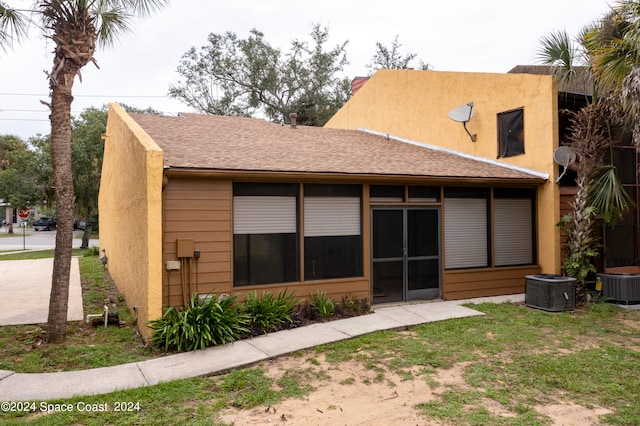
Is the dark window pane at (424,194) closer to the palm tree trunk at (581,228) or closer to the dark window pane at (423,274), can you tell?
the dark window pane at (423,274)

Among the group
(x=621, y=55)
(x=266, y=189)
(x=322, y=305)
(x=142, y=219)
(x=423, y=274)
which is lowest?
(x=322, y=305)

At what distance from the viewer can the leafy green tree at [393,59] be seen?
2914cm

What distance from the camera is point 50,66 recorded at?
19.9 feet

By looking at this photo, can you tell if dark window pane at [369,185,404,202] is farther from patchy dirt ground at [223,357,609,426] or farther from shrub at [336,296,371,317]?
patchy dirt ground at [223,357,609,426]

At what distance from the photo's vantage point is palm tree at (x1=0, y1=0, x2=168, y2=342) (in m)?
5.96

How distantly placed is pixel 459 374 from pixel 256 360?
8.09 feet

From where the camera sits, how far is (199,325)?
566 centimetres

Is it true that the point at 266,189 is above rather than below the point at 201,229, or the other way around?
above

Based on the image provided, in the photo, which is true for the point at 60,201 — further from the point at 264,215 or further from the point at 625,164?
the point at 625,164

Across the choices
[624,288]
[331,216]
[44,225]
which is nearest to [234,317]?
[331,216]

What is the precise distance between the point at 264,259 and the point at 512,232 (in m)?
5.69

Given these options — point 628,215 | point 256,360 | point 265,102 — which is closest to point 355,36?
point 265,102

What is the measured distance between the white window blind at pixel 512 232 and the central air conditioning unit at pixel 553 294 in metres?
1.14

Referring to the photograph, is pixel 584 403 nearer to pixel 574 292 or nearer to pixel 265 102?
pixel 574 292
